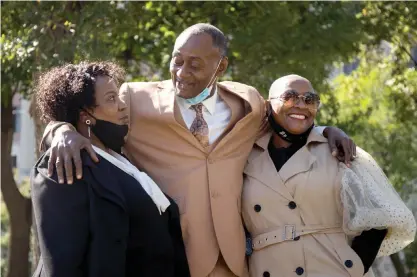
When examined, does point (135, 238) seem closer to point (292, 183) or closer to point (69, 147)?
point (69, 147)

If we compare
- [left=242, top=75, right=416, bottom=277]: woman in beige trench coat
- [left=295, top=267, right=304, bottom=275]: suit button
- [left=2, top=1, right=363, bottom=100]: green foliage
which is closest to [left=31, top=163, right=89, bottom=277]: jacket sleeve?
[left=242, top=75, right=416, bottom=277]: woman in beige trench coat

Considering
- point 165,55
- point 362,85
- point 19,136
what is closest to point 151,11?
point 165,55

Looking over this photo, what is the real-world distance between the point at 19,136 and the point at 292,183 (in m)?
16.4

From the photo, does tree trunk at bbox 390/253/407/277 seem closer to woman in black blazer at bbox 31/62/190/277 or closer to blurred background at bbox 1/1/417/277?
blurred background at bbox 1/1/417/277

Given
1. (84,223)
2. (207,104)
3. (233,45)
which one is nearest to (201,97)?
(207,104)

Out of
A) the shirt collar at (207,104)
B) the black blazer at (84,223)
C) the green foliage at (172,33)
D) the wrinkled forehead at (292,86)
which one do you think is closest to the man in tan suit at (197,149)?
the shirt collar at (207,104)

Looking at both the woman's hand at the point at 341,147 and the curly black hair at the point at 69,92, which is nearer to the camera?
the curly black hair at the point at 69,92

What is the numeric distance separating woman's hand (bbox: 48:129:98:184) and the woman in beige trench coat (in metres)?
1.09

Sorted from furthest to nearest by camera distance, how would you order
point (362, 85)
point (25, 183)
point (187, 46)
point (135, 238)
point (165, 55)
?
point (25, 183) → point (362, 85) → point (165, 55) → point (187, 46) → point (135, 238)

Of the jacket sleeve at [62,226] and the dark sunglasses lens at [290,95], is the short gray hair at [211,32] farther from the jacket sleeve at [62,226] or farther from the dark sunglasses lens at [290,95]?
the jacket sleeve at [62,226]

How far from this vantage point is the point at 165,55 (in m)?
8.62

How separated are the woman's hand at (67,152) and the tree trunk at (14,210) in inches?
256

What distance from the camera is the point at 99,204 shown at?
357cm

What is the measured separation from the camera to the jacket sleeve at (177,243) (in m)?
3.99
